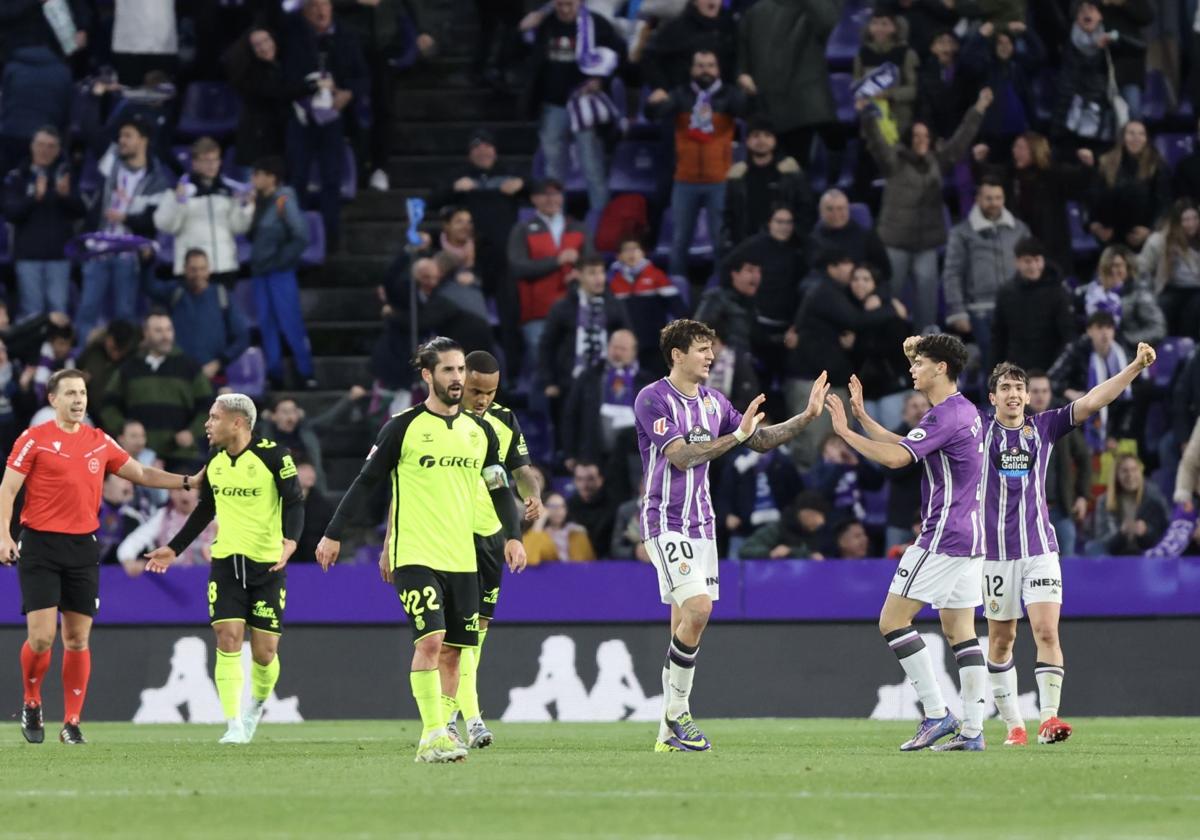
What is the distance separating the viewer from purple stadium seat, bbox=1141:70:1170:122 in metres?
22.5

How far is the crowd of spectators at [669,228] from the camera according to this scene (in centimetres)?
1870

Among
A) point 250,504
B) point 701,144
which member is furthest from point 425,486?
point 701,144

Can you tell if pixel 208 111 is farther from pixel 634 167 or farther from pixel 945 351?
pixel 945 351

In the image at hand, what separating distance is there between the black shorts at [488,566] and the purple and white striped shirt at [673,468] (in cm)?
172

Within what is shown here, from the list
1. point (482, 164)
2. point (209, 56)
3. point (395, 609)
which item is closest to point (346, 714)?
point (395, 609)

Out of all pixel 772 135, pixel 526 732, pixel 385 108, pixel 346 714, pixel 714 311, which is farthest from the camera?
pixel 385 108

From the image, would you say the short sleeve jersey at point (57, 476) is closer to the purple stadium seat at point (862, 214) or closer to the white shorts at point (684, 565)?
the white shorts at point (684, 565)

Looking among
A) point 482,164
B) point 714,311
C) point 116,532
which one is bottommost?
point 116,532

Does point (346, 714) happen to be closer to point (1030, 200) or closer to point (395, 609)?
point (395, 609)

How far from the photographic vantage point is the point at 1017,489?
1260cm

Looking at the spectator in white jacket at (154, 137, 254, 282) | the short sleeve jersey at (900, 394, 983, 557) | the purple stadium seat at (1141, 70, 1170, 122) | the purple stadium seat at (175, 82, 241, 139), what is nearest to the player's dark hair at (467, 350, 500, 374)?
the short sleeve jersey at (900, 394, 983, 557)

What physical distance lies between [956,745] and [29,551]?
5883 millimetres

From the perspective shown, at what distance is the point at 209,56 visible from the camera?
79.0ft

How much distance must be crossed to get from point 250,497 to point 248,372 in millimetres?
6928
